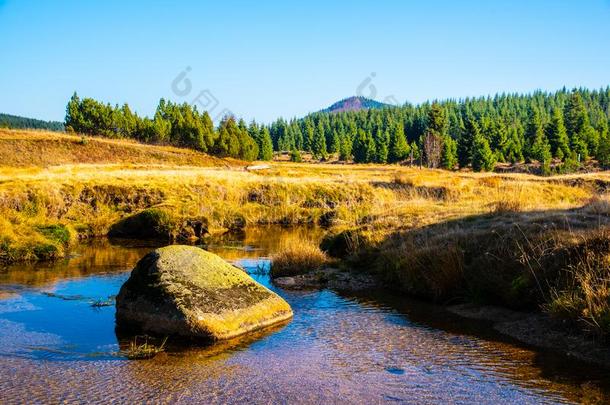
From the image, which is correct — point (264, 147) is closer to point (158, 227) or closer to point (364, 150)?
point (364, 150)

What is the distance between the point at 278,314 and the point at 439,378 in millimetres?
4140

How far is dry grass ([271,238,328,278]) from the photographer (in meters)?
16.4

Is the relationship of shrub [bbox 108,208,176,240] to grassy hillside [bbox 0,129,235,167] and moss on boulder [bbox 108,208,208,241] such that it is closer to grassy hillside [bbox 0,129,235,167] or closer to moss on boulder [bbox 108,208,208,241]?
moss on boulder [bbox 108,208,208,241]

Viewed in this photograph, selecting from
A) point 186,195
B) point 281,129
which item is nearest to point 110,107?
point 186,195

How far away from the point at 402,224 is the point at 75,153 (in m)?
59.0

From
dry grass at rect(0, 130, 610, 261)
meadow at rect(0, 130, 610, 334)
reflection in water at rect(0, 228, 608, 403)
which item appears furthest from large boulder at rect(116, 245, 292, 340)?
dry grass at rect(0, 130, 610, 261)

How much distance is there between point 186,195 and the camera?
33594 millimetres

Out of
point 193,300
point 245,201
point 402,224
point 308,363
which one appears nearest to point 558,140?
point 245,201

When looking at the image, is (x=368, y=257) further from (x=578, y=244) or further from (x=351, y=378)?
(x=351, y=378)

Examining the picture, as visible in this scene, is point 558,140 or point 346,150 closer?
point 558,140

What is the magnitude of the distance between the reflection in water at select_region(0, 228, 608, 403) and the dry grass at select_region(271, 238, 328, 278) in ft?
10.9

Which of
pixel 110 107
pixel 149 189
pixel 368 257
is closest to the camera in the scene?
pixel 368 257

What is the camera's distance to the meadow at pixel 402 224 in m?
10.9

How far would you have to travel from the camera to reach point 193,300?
34.3ft
